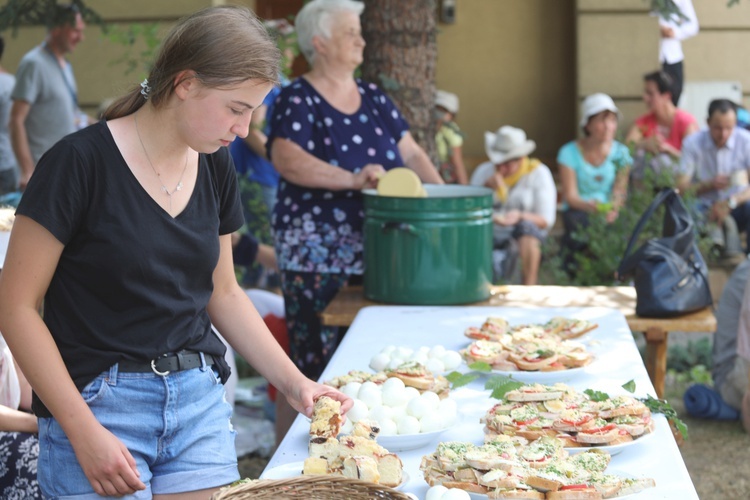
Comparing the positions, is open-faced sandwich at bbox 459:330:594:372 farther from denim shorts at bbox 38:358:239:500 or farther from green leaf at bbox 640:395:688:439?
denim shorts at bbox 38:358:239:500

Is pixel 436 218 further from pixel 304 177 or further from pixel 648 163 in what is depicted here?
pixel 648 163

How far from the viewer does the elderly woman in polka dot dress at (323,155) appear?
12.9 feet

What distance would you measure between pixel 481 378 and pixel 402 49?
2684mm

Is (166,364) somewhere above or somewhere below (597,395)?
above

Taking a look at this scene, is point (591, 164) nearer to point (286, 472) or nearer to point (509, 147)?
point (509, 147)

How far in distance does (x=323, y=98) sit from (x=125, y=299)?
2.15 m

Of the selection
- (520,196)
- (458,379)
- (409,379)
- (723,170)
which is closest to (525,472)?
(409,379)

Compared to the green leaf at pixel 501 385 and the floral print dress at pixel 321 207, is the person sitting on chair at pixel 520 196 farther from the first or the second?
the green leaf at pixel 501 385

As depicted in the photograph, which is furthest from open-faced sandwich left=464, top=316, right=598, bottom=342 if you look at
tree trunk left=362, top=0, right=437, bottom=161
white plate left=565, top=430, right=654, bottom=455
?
tree trunk left=362, top=0, right=437, bottom=161

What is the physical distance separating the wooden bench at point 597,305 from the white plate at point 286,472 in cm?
176

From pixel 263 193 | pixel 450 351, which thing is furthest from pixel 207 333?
pixel 263 193

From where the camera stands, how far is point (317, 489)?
169 centimetres

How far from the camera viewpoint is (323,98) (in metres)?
3.99

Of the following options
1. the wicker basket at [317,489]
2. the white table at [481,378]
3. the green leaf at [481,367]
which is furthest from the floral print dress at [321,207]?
the wicker basket at [317,489]
